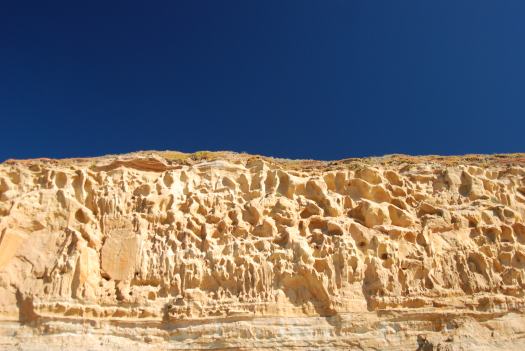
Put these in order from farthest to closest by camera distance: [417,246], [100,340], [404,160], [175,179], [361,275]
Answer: [404,160] < [175,179] < [417,246] < [361,275] < [100,340]

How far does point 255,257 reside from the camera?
13750 mm

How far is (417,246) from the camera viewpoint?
1466 cm

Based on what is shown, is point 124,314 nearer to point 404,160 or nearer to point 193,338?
point 193,338

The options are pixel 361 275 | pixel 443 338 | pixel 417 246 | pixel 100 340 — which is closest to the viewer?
pixel 100 340

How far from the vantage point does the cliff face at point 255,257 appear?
12.4 meters

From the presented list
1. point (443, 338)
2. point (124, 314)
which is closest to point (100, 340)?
point (124, 314)

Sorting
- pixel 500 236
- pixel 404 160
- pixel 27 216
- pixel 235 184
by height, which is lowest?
pixel 500 236

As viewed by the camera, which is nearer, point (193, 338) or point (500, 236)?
point (193, 338)

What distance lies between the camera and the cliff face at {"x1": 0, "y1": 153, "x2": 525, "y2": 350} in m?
12.4

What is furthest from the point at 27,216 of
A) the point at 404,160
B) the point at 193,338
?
the point at 404,160

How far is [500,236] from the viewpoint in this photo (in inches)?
601

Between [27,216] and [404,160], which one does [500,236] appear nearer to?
[404,160]

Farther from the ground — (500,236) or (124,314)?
(500,236)

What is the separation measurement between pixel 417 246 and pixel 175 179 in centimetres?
825
